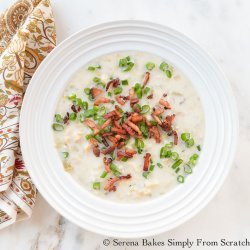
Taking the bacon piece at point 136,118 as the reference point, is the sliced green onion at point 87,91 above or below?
above

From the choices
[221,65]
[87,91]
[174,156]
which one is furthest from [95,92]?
[221,65]

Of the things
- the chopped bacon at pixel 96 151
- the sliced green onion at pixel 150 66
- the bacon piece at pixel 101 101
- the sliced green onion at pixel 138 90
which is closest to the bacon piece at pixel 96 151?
the chopped bacon at pixel 96 151

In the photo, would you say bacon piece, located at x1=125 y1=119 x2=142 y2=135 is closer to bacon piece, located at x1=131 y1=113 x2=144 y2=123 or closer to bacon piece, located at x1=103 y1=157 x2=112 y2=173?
bacon piece, located at x1=131 y1=113 x2=144 y2=123

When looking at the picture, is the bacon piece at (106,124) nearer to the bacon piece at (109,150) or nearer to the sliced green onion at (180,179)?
the bacon piece at (109,150)

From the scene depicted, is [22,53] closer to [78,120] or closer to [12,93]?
[12,93]

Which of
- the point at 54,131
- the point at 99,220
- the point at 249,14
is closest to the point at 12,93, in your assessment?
the point at 54,131

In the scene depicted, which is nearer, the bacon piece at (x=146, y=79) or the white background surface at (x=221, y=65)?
the bacon piece at (x=146, y=79)

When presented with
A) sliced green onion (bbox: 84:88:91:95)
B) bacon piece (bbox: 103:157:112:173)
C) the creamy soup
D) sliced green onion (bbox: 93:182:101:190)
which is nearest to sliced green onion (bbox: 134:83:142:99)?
the creamy soup

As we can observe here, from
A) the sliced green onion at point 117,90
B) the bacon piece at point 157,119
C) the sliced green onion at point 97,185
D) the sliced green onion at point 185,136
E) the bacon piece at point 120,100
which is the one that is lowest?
the sliced green onion at point 97,185
